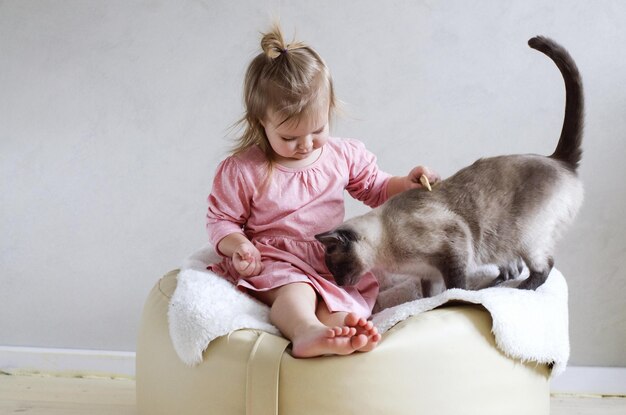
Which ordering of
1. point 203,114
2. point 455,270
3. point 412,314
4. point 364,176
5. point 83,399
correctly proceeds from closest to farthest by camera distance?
1. point 412,314
2. point 455,270
3. point 364,176
4. point 83,399
5. point 203,114

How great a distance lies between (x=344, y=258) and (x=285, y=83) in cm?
40

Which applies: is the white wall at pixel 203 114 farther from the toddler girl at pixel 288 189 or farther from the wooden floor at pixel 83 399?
the toddler girl at pixel 288 189

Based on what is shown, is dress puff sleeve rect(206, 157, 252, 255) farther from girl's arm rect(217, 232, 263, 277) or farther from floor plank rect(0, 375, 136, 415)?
floor plank rect(0, 375, 136, 415)

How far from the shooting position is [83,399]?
220 cm

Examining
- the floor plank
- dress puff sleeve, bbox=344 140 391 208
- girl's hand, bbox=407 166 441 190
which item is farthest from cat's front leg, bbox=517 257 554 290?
the floor plank

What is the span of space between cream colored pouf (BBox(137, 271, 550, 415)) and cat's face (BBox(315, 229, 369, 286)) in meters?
0.22

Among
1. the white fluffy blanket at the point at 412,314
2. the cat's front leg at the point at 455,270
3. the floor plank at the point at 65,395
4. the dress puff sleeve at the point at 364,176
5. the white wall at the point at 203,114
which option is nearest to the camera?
the white fluffy blanket at the point at 412,314

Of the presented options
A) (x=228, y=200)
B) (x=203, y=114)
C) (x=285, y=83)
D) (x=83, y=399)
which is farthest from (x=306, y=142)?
(x=83, y=399)

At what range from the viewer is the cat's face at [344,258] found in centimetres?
161

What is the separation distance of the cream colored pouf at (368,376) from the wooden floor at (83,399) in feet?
2.13

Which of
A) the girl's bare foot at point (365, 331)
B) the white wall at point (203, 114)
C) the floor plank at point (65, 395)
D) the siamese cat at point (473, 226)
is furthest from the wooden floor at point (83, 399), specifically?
the girl's bare foot at point (365, 331)

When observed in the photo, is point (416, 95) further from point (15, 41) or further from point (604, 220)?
point (15, 41)

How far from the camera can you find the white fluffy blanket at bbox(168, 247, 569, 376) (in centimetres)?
144

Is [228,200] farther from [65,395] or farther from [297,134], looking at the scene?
[65,395]
